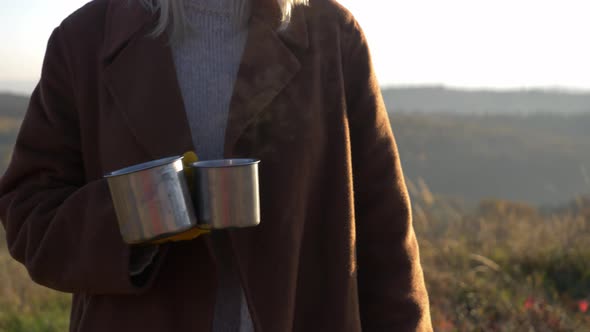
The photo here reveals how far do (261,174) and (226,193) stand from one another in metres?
0.32

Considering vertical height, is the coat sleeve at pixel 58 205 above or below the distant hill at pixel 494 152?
above

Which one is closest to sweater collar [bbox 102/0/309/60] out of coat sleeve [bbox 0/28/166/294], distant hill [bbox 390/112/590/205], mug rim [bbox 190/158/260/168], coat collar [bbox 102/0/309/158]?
coat collar [bbox 102/0/309/158]

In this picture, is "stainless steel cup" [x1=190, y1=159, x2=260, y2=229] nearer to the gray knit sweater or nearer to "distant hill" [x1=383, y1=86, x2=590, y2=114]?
the gray knit sweater

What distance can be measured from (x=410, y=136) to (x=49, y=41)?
23264 millimetres

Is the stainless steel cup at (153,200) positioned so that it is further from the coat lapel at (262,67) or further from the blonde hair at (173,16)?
the blonde hair at (173,16)

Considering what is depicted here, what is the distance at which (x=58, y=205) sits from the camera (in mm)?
1868

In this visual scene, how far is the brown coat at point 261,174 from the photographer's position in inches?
71.6

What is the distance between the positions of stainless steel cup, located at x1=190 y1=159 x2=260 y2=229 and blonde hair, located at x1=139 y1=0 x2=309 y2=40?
0.48 metres

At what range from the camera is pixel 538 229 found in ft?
21.7

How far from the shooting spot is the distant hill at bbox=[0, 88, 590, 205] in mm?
20703

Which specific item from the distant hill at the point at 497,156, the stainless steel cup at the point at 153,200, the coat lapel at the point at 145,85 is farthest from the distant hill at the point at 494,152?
the stainless steel cup at the point at 153,200

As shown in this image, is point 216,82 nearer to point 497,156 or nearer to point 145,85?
point 145,85

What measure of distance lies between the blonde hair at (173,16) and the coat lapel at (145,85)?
1.0 inches

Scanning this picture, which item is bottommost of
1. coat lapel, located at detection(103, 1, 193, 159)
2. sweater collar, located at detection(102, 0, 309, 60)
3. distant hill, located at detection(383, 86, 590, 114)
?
distant hill, located at detection(383, 86, 590, 114)
